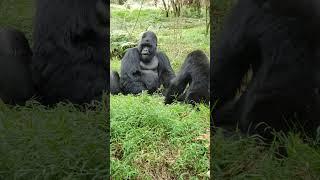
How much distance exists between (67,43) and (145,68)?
1.09ft

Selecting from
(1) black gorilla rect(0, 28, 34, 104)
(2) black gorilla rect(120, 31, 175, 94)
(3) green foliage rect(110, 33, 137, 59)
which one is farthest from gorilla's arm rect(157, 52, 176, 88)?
(1) black gorilla rect(0, 28, 34, 104)

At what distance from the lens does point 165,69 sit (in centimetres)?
193

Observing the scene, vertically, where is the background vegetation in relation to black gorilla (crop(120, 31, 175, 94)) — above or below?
below

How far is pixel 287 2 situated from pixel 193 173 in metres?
0.62

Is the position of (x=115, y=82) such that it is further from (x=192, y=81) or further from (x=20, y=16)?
(x=20, y=16)

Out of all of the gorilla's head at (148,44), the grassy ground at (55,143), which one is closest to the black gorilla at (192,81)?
the gorilla's head at (148,44)

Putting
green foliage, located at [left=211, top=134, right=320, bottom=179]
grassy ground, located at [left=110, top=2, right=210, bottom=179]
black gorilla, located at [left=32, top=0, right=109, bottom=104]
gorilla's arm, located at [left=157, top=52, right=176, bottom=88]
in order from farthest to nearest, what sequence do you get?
1. black gorilla, located at [left=32, top=0, right=109, bottom=104]
2. gorilla's arm, located at [left=157, top=52, right=176, bottom=88]
3. grassy ground, located at [left=110, top=2, right=210, bottom=179]
4. green foliage, located at [left=211, top=134, right=320, bottom=179]

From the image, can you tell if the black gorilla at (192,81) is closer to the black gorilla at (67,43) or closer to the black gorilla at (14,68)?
the black gorilla at (67,43)

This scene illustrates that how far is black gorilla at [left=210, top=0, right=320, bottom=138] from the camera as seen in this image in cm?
183

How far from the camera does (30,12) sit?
2150mm

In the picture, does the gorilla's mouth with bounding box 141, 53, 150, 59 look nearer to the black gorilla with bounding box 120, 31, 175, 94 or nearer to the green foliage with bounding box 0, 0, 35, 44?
the black gorilla with bounding box 120, 31, 175, 94

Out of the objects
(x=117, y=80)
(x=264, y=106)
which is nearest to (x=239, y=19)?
(x=264, y=106)

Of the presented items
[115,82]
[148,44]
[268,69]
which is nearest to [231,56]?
[268,69]

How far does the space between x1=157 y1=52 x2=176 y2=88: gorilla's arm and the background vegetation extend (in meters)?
0.18
